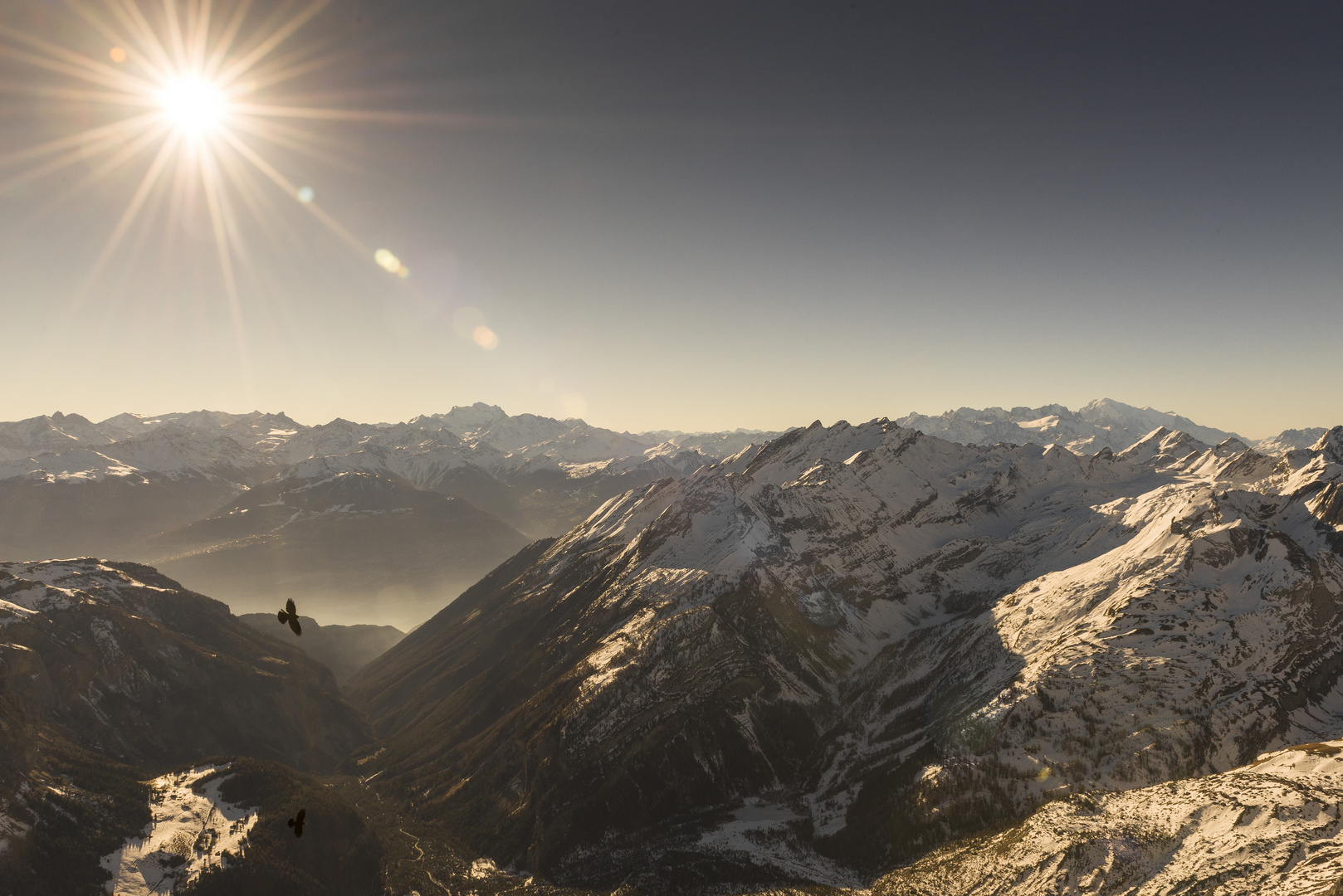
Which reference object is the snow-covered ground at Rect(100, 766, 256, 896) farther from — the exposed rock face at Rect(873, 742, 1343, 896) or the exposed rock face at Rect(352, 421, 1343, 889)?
the exposed rock face at Rect(873, 742, 1343, 896)

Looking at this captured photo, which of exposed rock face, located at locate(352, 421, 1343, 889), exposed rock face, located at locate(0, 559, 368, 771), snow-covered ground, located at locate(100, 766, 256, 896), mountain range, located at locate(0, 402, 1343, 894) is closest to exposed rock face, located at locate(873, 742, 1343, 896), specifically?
mountain range, located at locate(0, 402, 1343, 894)

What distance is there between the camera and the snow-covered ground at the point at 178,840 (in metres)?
111

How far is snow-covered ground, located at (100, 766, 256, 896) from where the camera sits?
11075cm

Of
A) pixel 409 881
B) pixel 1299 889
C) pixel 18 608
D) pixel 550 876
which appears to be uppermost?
pixel 18 608

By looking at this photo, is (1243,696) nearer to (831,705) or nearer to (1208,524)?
(1208,524)

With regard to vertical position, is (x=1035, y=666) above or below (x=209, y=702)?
below

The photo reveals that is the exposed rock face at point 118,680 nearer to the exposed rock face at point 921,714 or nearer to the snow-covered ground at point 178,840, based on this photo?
the snow-covered ground at point 178,840

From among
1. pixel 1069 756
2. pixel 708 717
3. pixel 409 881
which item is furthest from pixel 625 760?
pixel 1069 756

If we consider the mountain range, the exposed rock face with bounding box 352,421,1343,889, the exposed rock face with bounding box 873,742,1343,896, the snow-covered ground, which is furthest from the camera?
the exposed rock face with bounding box 352,421,1343,889

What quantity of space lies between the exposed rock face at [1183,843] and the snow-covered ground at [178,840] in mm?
136041

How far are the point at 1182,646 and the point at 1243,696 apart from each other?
14.0m

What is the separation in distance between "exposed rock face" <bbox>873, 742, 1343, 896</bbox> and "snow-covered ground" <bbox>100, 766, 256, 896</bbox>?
5356 inches

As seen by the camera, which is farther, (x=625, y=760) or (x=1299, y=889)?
(x=625, y=760)

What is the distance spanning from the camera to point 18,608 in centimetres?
16950
